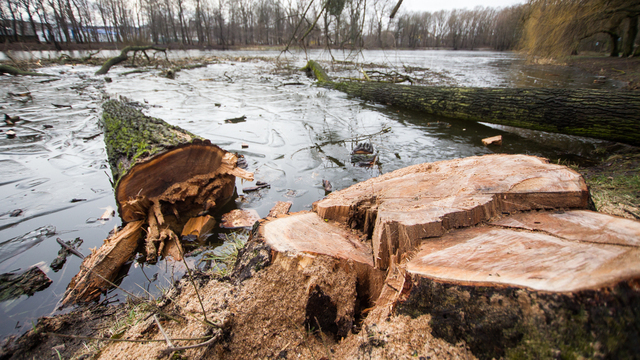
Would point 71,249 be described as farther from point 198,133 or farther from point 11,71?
point 11,71

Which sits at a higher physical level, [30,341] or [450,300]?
[450,300]

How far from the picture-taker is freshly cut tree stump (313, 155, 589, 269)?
127 cm

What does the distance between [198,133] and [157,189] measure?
2558 mm

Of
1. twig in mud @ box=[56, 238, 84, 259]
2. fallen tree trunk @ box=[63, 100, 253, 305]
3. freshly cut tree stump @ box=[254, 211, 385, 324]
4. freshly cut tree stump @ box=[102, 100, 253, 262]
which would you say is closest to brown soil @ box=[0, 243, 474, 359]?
freshly cut tree stump @ box=[254, 211, 385, 324]

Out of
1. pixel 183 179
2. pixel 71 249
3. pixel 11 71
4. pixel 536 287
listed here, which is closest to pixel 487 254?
pixel 536 287

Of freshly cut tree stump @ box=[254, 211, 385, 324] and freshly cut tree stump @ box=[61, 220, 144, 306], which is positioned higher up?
freshly cut tree stump @ box=[254, 211, 385, 324]

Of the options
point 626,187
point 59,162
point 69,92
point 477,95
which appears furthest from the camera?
point 69,92

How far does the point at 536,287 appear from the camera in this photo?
0.81 metres

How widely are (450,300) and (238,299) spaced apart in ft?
3.04

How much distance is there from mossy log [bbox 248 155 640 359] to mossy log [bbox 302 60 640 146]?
13.0 feet

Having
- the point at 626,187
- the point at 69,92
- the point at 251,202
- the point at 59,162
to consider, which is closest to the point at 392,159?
the point at 251,202

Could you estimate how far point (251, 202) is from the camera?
298cm

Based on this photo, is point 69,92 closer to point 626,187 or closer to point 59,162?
point 59,162

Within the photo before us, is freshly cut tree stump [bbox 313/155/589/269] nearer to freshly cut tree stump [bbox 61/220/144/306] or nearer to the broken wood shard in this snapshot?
the broken wood shard
